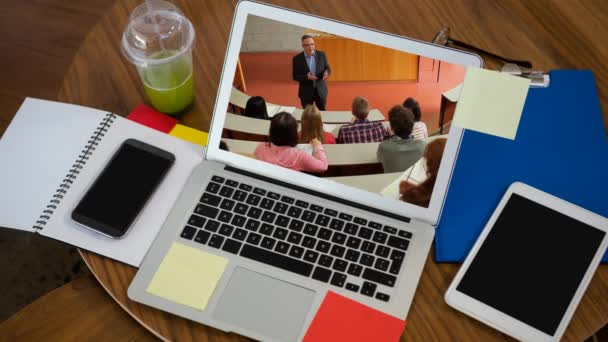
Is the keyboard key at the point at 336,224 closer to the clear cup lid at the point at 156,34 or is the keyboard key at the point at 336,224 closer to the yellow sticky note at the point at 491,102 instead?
the yellow sticky note at the point at 491,102

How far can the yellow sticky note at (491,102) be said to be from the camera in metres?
0.86

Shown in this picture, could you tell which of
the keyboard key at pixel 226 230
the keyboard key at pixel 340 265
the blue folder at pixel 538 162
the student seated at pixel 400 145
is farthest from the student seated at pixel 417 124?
the keyboard key at pixel 226 230

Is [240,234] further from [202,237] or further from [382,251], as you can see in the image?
[382,251]

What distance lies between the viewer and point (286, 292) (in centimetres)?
81

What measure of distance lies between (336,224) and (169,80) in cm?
38

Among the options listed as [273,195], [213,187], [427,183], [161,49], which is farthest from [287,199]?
[161,49]

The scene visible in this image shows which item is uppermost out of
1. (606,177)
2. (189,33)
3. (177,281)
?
(189,33)

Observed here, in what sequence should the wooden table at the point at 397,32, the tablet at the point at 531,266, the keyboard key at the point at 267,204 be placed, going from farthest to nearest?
1. the wooden table at the point at 397,32
2. the keyboard key at the point at 267,204
3. the tablet at the point at 531,266

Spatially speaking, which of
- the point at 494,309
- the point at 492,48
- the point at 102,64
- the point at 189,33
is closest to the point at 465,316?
the point at 494,309

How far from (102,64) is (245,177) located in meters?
0.38

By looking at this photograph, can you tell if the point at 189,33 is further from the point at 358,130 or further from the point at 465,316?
the point at 465,316

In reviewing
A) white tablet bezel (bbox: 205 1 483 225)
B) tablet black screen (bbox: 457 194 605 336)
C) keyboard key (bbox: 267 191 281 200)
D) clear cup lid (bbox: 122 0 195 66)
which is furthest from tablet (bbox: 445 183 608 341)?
clear cup lid (bbox: 122 0 195 66)

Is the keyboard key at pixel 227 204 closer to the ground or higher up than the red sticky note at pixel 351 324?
higher up

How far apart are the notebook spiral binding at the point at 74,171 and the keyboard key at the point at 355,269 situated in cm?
48
